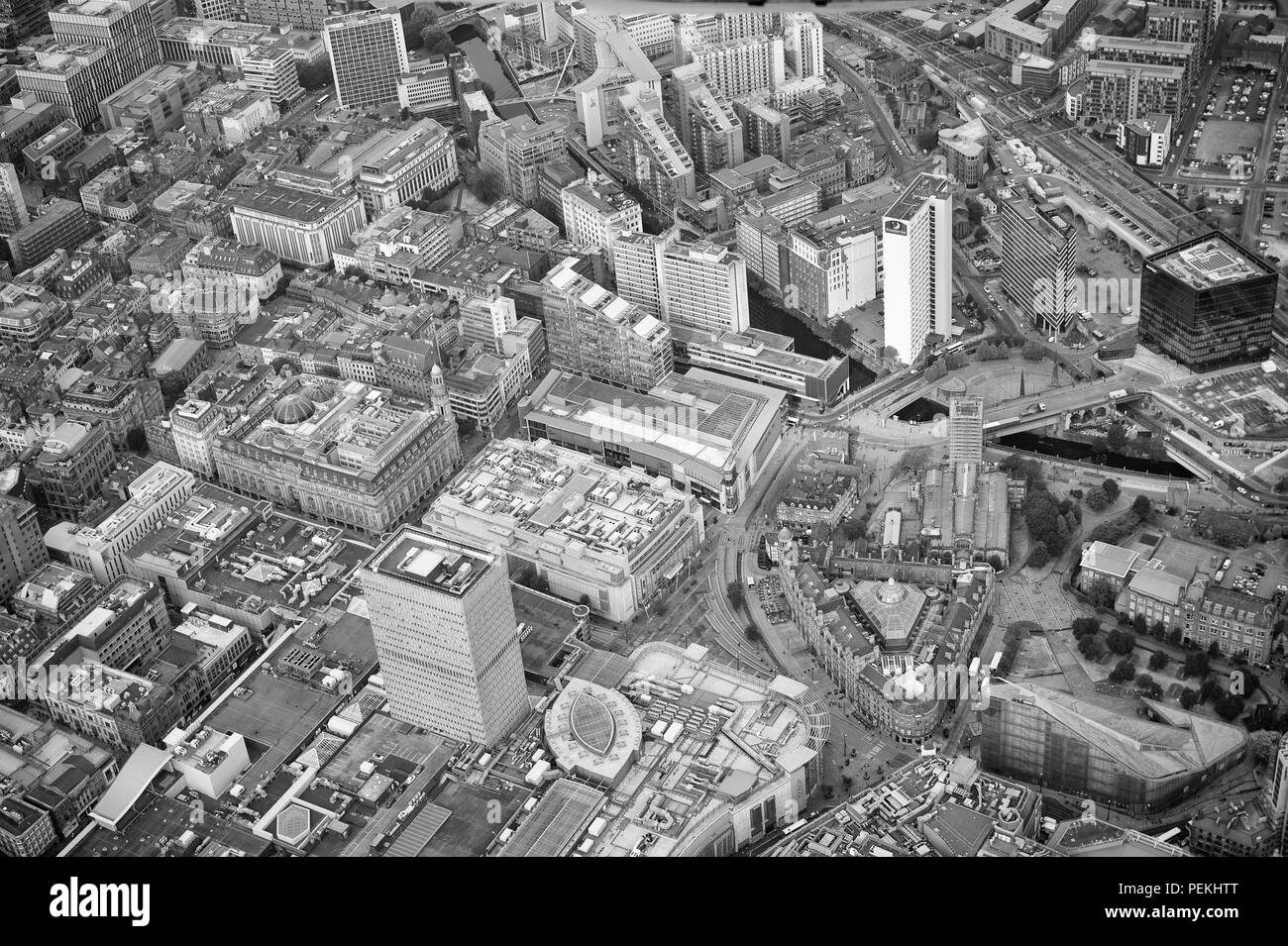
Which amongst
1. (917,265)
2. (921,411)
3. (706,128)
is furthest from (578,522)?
(706,128)

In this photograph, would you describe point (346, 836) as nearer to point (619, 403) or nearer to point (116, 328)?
point (619, 403)

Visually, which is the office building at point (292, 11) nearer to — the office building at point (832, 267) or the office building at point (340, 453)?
the office building at point (340, 453)

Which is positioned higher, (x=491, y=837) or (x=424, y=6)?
(x=424, y=6)

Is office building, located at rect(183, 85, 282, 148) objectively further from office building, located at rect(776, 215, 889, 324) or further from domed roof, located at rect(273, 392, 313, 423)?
office building, located at rect(776, 215, 889, 324)

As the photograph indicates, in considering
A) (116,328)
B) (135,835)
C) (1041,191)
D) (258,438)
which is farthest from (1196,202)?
(135,835)

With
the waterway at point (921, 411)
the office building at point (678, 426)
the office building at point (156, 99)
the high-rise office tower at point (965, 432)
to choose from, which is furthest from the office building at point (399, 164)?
the high-rise office tower at point (965, 432)

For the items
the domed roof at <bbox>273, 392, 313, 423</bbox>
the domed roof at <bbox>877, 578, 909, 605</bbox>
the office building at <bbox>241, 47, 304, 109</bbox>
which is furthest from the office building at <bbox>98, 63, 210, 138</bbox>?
the domed roof at <bbox>877, 578, 909, 605</bbox>

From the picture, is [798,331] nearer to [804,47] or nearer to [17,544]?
[804,47]
